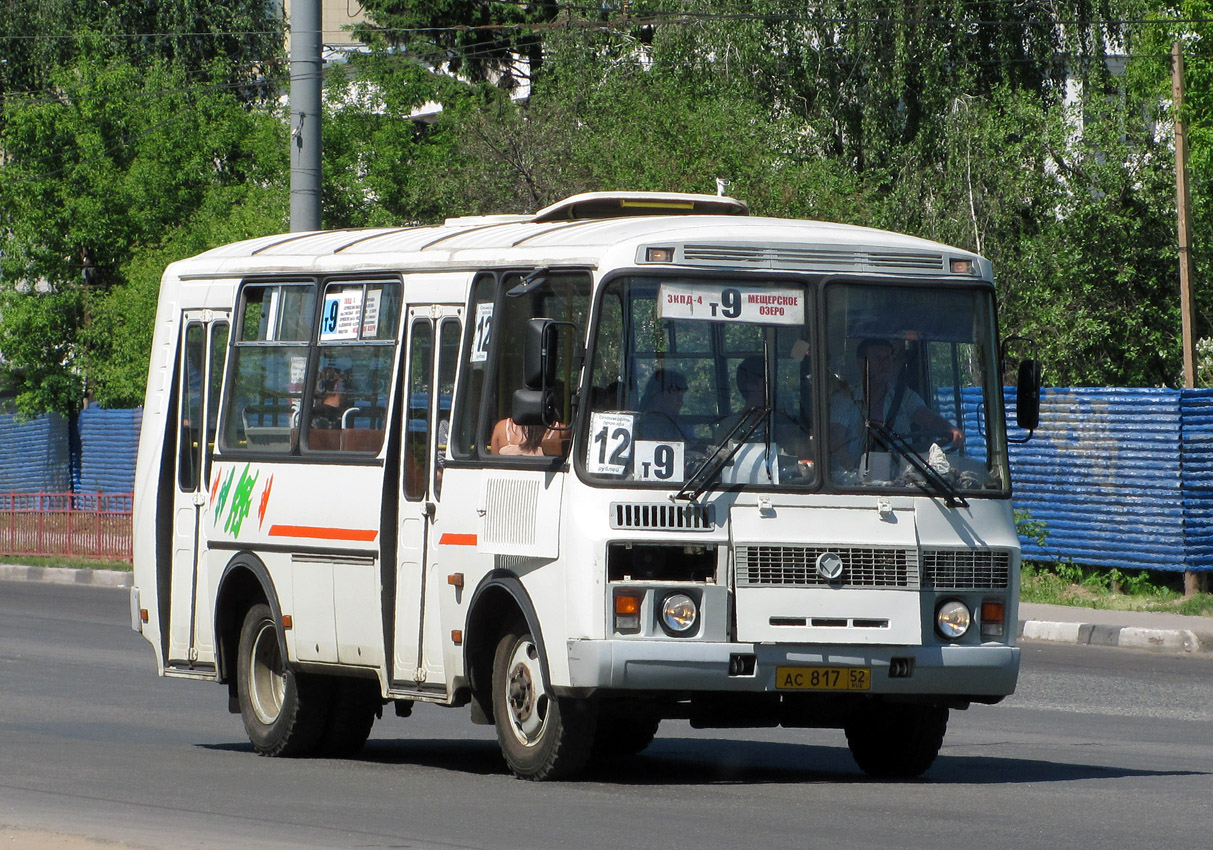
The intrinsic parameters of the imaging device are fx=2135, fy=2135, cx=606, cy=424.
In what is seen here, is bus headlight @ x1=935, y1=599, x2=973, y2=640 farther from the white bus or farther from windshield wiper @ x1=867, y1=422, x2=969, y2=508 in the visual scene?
windshield wiper @ x1=867, y1=422, x2=969, y2=508

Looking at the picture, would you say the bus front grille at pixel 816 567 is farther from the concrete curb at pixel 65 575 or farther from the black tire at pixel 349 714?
the concrete curb at pixel 65 575

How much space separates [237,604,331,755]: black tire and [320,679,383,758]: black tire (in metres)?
0.05

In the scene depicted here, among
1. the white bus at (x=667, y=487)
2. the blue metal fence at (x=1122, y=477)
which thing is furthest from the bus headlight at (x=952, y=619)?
the blue metal fence at (x=1122, y=477)

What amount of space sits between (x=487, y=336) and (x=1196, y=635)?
36.0ft

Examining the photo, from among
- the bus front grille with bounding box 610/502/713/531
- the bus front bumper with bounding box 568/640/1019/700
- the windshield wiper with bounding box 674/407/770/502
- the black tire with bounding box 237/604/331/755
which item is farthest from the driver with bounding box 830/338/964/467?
the black tire with bounding box 237/604/331/755

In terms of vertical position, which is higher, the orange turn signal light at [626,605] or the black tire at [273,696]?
the orange turn signal light at [626,605]

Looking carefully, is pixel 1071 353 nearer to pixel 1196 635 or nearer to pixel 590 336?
pixel 1196 635

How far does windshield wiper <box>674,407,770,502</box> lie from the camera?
31.1ft

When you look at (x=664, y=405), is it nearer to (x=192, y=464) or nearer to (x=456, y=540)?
(x=456, y=540)

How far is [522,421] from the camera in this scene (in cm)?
954

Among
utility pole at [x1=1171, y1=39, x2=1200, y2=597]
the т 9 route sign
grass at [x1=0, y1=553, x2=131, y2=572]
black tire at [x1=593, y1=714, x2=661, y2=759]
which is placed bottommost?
black tire at [x1=593, y1=714, x2=661, y2=759]

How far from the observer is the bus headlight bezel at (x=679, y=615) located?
9.43 meters

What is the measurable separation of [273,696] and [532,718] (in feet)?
8.32

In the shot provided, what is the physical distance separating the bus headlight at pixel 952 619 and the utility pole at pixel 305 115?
981cm
